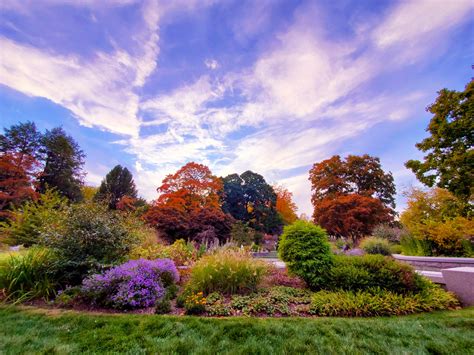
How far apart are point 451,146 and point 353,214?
38.3ft

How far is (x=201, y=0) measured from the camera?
5520mm

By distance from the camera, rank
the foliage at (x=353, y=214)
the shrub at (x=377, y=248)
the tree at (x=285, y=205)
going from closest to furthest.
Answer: the shrub at (x=377, y=248)
the foliage at (x=353, y=214)
the tree at (x=285, y=205)

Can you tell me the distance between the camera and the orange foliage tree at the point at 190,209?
14469 millimetres

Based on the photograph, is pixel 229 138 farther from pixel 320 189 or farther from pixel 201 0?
pixel 320 189

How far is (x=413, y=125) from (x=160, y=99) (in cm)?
831

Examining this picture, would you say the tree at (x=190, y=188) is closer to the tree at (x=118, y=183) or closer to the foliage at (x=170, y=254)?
the foliage at (x=170, y=254)

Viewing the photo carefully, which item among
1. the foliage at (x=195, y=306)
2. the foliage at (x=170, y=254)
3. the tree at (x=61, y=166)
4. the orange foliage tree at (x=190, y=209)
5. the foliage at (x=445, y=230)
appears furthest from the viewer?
the tree at (x=61, y=166)

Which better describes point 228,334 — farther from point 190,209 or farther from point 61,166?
point 61,166

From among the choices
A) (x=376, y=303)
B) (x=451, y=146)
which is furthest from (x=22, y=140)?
(x=451, y=146)

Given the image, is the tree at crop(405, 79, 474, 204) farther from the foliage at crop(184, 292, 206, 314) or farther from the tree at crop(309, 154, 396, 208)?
the tree at crop(309, 154, 396, 208)

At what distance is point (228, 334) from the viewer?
8.71 ft

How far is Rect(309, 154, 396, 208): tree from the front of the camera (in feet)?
65.2

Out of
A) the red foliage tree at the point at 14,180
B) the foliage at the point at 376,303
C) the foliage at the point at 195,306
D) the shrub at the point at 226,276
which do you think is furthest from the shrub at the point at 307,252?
the red foliage tree at the point at 14,180

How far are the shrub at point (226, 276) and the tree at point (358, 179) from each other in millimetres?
16944
